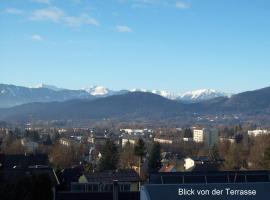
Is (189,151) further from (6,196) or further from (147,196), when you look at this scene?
(147,196)

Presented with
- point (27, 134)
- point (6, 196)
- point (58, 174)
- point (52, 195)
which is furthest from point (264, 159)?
point (27, 134)

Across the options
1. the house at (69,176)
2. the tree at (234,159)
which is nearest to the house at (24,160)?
the house at (69,176)

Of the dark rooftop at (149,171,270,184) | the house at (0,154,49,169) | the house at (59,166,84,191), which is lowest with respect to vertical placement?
the house at (59,166,84,191)

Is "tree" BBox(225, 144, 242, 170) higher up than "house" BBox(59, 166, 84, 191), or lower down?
higher up

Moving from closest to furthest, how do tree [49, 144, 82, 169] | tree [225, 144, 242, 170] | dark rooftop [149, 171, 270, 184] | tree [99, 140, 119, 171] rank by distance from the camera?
dark rooftop [149, 171, 270, 184] < tree [225, 144, 242, 170] < tree [99, 140, 119, 171] < tree [49, 144, 82, 169]

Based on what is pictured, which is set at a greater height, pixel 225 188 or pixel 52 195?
pixel 225 188

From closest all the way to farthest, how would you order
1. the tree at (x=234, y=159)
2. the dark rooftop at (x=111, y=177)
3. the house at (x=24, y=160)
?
the dark rooftop at (x=111, y=177) < the house at (x=24, y=160) < the tree at (x=234, y=159)

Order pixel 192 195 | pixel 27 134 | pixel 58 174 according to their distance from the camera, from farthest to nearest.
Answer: pixel 27 134
pixel 58 174
pixel 192 195

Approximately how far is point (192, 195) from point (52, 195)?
1105 centimetres

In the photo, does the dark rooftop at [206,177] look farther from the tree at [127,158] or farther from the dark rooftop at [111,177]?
the tree at [127,158]

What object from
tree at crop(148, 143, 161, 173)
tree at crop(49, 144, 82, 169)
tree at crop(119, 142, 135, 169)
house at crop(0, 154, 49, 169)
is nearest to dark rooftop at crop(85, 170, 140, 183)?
house at crop(0, 154, 49, 169)

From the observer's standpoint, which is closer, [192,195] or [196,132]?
[192,195]

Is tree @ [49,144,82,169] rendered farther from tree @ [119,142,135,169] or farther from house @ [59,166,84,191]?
house @ [59,166,84,191]

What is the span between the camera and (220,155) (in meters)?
57.8
